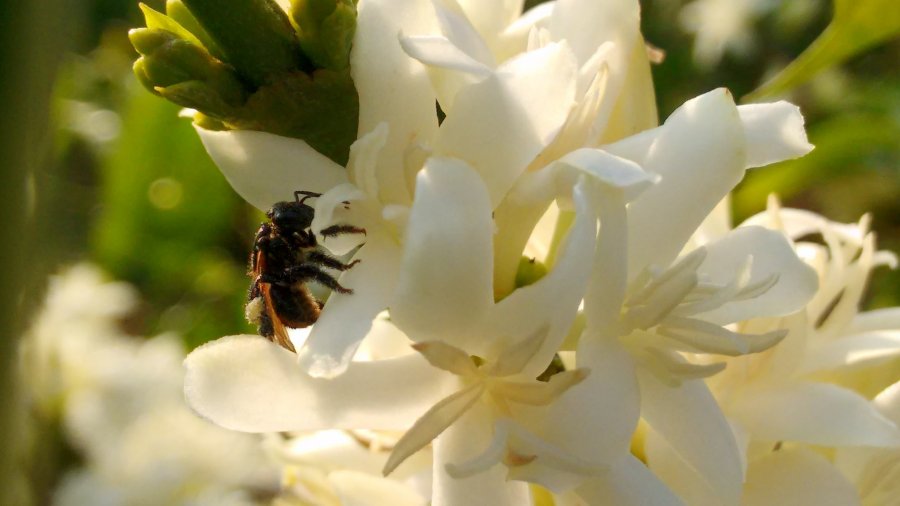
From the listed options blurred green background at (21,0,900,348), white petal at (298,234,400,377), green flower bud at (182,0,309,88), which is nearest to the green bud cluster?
green flower bud at (182,0,309,88)

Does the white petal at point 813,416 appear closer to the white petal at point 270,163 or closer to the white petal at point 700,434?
the white petal at point 700,434

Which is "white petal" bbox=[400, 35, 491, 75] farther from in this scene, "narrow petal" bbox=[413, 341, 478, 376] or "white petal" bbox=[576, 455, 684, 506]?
"white petal" bbox=[576, 455, 684, 506]

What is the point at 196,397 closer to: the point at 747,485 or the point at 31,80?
the point at 31,80

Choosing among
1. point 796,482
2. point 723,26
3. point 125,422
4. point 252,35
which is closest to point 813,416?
point 796,482

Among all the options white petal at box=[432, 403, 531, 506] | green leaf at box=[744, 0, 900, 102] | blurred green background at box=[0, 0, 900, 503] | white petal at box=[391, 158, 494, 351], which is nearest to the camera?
white petal at box=[391, 158, 494, 351]

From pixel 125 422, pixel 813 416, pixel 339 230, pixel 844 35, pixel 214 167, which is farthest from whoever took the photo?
pixel 214 167

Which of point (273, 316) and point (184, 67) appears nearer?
point (184, 67)

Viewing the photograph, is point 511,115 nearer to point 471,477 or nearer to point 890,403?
point 471,477
